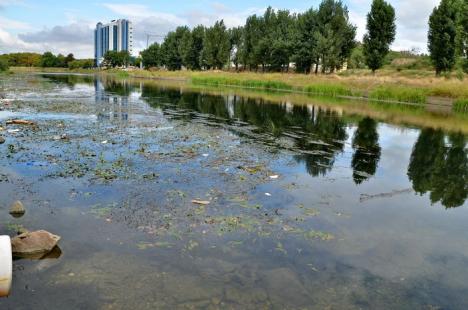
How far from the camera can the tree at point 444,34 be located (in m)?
44.8

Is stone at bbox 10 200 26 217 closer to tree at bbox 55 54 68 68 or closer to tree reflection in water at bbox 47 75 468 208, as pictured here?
tree reflection in water at bbox 47 75 468 208

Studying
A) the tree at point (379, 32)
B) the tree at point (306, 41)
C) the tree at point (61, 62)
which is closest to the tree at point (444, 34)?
the tree at point (379, 32)

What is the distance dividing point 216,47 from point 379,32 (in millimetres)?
39938

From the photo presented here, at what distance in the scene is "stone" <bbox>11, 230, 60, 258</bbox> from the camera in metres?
5.49

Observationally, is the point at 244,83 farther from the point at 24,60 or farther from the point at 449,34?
the point at 24,60

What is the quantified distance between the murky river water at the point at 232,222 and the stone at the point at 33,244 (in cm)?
21

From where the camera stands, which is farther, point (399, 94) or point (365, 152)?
point (399, 94)

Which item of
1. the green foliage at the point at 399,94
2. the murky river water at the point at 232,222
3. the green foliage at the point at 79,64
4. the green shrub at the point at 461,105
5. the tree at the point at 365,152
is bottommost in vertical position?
the murky river water at the point at 232,222

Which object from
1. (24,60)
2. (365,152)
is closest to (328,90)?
(365,152)

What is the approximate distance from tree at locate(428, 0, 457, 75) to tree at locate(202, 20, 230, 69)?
4411 centimetres

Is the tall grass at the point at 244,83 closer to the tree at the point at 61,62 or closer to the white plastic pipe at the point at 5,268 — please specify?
the white plastic pipe at the point at 5,268

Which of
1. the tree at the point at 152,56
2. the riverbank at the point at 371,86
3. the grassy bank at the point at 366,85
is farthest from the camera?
the tree at the point at 152,56

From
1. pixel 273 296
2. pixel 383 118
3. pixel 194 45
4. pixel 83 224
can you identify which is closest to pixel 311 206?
pixel 273 296

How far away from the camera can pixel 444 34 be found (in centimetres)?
4488
